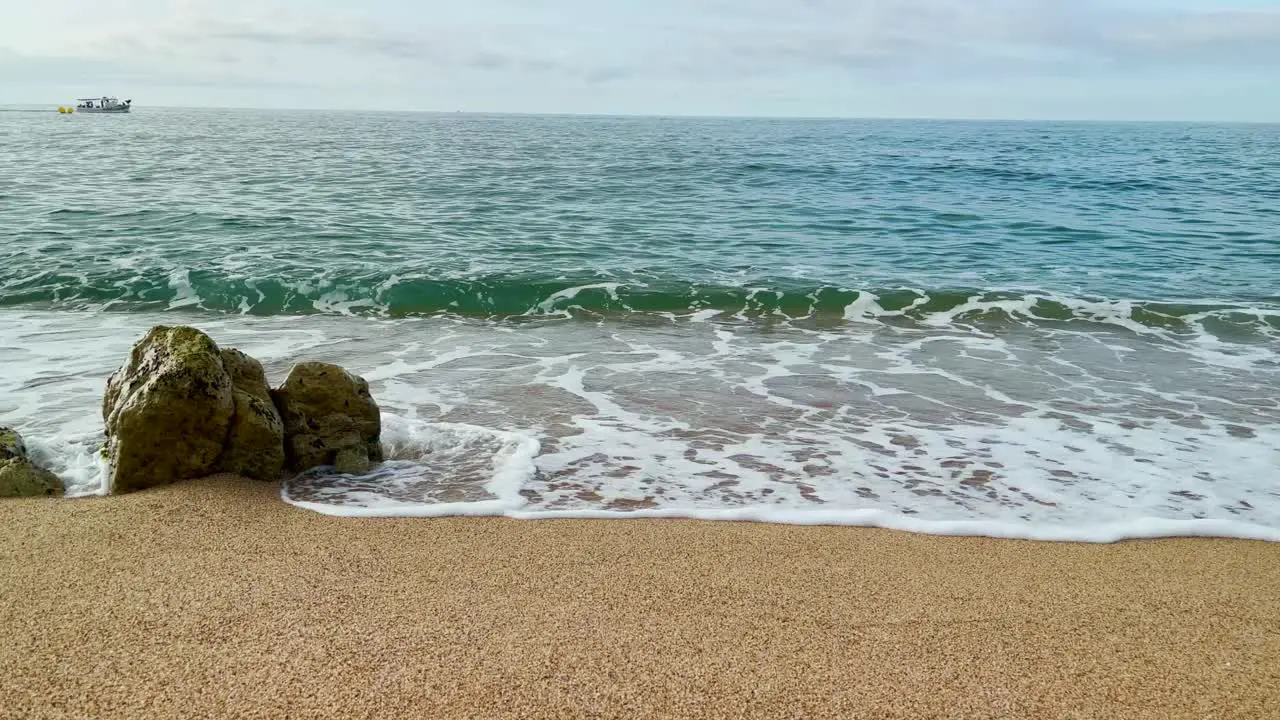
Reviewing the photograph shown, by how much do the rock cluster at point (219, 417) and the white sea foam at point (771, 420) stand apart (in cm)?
25

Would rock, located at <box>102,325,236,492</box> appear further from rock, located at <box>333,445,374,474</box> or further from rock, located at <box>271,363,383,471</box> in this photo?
rock, located at <box>333,445,374,474</box>

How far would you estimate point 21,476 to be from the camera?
4.31 meters

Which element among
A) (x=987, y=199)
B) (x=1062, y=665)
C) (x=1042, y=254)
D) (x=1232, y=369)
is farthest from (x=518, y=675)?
(x=987, y=199)

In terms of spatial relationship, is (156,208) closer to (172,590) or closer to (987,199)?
(172,590)

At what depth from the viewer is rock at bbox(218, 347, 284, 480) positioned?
4617mm

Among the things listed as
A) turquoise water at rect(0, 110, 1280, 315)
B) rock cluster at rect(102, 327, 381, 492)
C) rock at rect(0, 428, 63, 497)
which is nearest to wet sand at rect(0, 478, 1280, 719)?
rock at rect(0, 428, 63, 497)

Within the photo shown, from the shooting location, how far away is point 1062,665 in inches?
116

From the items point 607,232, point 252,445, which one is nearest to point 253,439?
point 252,445

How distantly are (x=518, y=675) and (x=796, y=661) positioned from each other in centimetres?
86

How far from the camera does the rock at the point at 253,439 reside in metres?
4.62

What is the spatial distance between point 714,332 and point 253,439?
5.58 metres

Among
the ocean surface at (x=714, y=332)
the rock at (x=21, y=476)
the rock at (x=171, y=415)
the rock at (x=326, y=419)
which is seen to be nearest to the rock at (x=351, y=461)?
the rock at (x=326, y=419)

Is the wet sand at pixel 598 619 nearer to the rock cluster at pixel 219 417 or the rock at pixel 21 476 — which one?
the rock at pixel 21 476

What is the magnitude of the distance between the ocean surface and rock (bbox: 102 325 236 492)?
45 cm
